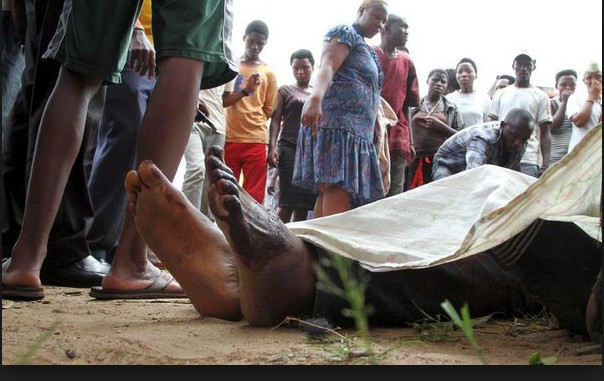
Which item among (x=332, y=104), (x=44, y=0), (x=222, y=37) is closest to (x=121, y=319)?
(x=222, y=37)

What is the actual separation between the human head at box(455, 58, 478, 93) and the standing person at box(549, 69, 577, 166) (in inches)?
32.0

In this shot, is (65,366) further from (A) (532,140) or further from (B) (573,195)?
(A) (532,140)

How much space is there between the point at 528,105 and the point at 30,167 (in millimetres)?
4529

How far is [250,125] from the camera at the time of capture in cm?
563

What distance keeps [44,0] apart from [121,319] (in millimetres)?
1433

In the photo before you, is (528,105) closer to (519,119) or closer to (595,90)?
(595,90)

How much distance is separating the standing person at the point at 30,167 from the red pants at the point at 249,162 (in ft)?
9.39

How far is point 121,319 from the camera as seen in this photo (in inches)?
67.3

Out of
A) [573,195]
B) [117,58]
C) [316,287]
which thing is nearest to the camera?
[573,195]

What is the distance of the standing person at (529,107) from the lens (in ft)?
19.1

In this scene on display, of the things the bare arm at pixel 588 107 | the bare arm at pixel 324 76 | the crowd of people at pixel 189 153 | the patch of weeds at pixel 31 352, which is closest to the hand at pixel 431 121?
the crowd of people at pixel 189 153

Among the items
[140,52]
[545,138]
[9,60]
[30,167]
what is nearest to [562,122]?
[545,138]

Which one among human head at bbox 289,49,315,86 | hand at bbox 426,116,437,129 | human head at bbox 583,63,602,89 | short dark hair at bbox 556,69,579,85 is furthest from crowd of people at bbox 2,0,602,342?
short dark hair at bbox 556,69,579,85

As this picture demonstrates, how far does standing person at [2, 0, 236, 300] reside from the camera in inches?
75.4
